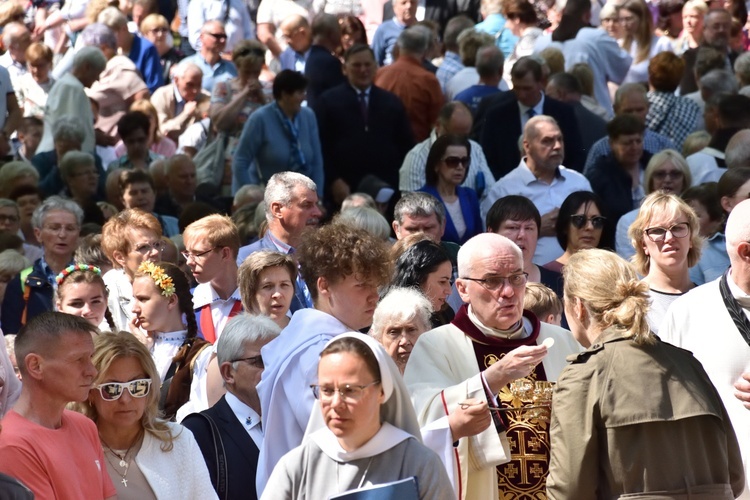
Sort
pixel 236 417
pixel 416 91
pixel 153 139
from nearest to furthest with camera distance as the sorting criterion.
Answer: pixel 236 417, pixel 416 91, pixel 153 139

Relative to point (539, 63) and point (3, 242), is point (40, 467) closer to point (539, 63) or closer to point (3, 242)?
point (3, 242)

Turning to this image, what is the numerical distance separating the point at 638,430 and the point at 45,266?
5314 mm

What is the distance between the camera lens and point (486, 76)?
1378 centimetres

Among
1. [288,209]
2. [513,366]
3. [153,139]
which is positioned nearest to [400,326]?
[513,366]

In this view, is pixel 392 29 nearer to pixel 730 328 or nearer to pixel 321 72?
pixel 321 72

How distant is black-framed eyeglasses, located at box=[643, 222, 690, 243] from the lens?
7883 mm

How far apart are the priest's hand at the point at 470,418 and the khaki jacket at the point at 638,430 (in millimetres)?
272

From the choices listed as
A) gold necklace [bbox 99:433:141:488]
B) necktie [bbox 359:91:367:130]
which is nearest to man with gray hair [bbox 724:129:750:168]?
necktie [bbox 359:91:367:130]

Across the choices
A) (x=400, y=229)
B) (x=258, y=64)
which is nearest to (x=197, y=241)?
(x=400, y=229)

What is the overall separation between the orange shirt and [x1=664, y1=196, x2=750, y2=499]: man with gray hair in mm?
7157

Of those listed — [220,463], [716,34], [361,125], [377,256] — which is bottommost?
[220,463]

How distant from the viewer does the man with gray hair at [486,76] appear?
44.9 feet

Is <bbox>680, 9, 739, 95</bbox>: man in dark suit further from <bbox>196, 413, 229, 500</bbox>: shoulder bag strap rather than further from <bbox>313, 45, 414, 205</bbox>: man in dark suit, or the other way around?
<bbox>196, 413, 229, 500</bbox>: shoulder bag strap

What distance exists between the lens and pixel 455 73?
15.1 m
